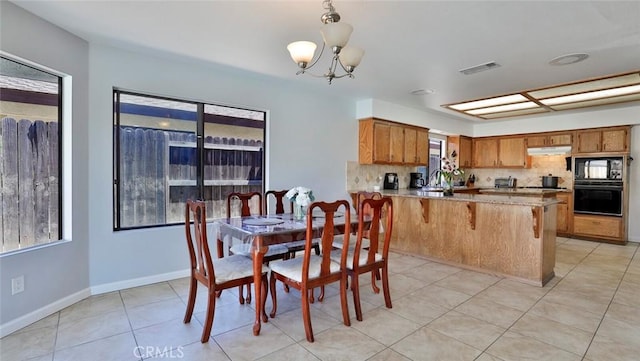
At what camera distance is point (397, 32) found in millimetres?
2637

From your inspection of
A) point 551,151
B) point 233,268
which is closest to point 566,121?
point 551,151

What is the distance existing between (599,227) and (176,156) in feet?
22.4

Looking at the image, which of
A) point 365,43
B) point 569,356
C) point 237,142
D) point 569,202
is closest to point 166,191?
point 237,142

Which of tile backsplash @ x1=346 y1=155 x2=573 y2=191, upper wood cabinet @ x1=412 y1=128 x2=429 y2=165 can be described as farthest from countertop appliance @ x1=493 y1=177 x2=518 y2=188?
upper wood cabinet @ x1=412 y1=128 x2=429 y2=165

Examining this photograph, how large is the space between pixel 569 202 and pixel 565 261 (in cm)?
206

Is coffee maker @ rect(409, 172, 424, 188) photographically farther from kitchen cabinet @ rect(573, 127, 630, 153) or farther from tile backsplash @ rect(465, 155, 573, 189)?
kitchen cabinet @ rect(573, 127, 630, 153)

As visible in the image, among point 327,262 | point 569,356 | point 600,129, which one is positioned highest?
point 600,129

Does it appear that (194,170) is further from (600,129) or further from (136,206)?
(600,129)

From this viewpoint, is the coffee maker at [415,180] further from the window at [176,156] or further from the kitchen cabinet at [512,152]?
the window at [176,156]

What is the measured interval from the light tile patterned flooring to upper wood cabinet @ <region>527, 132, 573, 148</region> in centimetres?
338

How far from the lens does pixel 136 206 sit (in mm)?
3328

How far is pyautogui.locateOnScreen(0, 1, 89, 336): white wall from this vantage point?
2.31m

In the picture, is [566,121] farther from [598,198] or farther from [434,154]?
[434,154]

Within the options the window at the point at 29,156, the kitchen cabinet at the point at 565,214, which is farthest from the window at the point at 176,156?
the kitchen cabinet at the point at 565,214
